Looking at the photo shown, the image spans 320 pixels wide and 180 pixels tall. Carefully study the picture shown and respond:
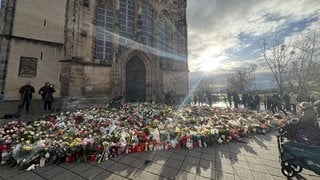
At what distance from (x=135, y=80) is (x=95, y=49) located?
423 centimetres

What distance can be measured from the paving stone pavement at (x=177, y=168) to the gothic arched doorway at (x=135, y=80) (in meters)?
10.3

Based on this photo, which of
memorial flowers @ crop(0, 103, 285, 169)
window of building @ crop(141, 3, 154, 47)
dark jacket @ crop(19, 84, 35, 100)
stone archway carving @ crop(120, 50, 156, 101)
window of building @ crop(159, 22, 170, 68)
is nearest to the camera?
memorial flowers @ crop(0, 103, 285, 169)

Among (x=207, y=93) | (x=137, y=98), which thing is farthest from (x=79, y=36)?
(x=207, y=93)

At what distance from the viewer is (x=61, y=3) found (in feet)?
58.1

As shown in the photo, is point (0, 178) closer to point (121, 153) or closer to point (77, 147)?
point (77, 147)

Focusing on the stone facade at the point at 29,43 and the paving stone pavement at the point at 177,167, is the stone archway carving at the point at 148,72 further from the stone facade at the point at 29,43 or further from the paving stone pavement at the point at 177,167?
the paving stone pavement at the point at 177,167

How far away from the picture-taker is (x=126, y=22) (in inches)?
590

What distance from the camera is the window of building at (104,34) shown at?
44.5 ft

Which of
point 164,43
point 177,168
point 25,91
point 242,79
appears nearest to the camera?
point 177,168

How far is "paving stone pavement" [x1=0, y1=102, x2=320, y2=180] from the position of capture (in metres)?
3.37

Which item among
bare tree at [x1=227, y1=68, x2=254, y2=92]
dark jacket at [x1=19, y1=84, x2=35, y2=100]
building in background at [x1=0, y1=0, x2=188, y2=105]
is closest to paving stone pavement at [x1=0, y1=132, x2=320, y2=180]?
dark jacket at [x1=19, y1=84, x2=35, y2=100]

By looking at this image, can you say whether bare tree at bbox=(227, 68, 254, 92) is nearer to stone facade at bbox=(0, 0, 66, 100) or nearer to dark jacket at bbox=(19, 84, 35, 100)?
stone facade at bbox=(0, 0, 66, 100)

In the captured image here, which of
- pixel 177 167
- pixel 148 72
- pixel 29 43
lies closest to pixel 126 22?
pixel 148 72

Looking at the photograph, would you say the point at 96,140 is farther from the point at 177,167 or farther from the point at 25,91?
the point at 25,91
